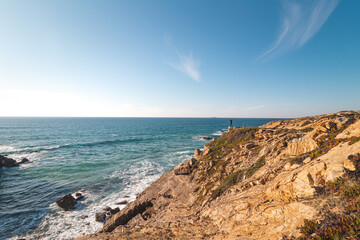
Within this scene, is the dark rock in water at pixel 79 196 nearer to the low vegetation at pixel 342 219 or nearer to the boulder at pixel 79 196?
the boulder at pixel 79 196

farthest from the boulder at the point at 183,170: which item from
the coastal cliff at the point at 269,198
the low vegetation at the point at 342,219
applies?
the low vegetation at the point at 342,219

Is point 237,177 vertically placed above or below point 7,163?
above

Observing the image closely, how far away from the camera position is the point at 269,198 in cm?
823

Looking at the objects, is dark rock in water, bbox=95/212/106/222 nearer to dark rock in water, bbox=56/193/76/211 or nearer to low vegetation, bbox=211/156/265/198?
dark rock in water, bbox=56/193/76/211

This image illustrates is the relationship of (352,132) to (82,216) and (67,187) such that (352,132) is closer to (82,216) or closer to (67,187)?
(82,216)

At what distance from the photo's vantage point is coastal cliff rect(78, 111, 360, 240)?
5.68 m

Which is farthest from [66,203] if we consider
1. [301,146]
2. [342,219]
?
[301,146]

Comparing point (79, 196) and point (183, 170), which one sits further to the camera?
point (79, 196)

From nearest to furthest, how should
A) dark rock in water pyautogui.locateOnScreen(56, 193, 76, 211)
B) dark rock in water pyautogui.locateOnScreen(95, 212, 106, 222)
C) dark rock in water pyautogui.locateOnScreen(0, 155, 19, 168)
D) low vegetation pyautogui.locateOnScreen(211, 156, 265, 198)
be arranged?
low vegetation pyautogui.locateOnScreen(211, 156, 265, 198), dark rock in water pyautogui.locateOnScreen(95, 212, 106, 222), dark rock in water pyautogui.locateOnScreen(56, 193, 76, 211), dark rock in water pyautogui.locateOnScreen(0, 155, 19, 168)

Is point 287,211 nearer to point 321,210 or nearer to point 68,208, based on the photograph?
point 321,210

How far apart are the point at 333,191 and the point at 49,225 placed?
2616cm

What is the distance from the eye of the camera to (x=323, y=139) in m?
11.3

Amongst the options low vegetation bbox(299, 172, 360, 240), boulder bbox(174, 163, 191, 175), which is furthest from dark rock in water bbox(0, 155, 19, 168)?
low vegetation bbox(299, 172, 360, 240)

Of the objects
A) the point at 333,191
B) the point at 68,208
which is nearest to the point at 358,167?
the point at 333,191
